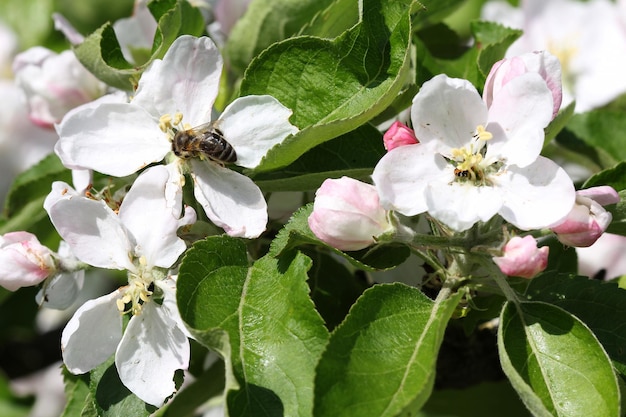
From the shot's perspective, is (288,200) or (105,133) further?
(288,200)

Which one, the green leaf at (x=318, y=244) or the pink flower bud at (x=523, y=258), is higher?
the pink flower bud at (x=523, y=258)

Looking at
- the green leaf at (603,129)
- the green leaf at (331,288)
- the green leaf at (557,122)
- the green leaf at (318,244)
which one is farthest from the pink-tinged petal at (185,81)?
the green leaf at (603,129)

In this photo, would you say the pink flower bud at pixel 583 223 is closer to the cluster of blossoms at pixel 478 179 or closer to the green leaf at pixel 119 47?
the cluster of blossoms at pixel 478 179

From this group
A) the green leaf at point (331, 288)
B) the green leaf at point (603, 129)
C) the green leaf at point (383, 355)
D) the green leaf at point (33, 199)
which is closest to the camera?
the green leaf at point (383, 355)

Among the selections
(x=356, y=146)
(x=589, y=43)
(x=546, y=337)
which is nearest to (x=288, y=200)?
(x=356, y=146)

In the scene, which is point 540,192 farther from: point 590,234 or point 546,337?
point 546,337

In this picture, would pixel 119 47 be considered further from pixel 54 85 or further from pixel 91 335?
pixel 91 335

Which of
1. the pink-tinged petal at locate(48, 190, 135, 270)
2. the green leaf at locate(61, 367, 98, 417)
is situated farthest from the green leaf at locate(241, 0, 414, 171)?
the green leaf at locate(61, 367, 98, 417)
